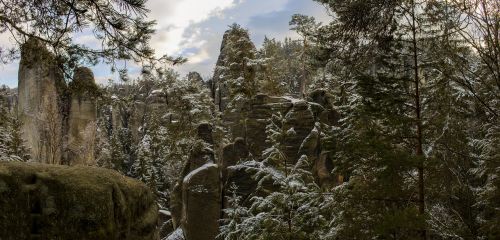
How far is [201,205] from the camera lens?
17.8 meters

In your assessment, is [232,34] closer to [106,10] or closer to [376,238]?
[376,238]

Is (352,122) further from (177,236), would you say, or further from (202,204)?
(177,236)

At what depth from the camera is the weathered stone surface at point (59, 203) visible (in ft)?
16.5

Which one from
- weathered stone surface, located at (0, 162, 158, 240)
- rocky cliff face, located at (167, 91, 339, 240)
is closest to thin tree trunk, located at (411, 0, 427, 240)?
weathered stone surface, located at (0, 162, 158, 240)

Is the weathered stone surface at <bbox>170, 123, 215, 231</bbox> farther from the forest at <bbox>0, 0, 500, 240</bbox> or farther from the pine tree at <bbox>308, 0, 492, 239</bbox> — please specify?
the pine tree at <bbox>308, 0, 492, 239</bbox>

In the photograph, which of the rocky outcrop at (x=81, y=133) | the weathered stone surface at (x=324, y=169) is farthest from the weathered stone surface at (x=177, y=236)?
the rocky outcrop at (x=81, y=133)

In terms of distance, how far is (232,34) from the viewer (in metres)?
28.2

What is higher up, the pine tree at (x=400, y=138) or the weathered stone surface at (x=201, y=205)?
the pine tree at (x=400, y=138)

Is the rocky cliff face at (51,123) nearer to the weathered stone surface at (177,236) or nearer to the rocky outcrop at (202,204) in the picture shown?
the weathered stone surface at (177,236)

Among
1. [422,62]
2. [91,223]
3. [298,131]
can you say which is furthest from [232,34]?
[91,223]

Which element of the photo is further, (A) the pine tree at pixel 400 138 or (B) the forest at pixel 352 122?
(A) the pine tree at pixel 400 138

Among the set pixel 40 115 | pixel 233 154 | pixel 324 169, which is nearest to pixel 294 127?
pixel 324 169

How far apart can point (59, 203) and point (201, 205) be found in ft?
41.9

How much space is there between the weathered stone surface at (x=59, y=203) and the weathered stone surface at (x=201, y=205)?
11906mm
